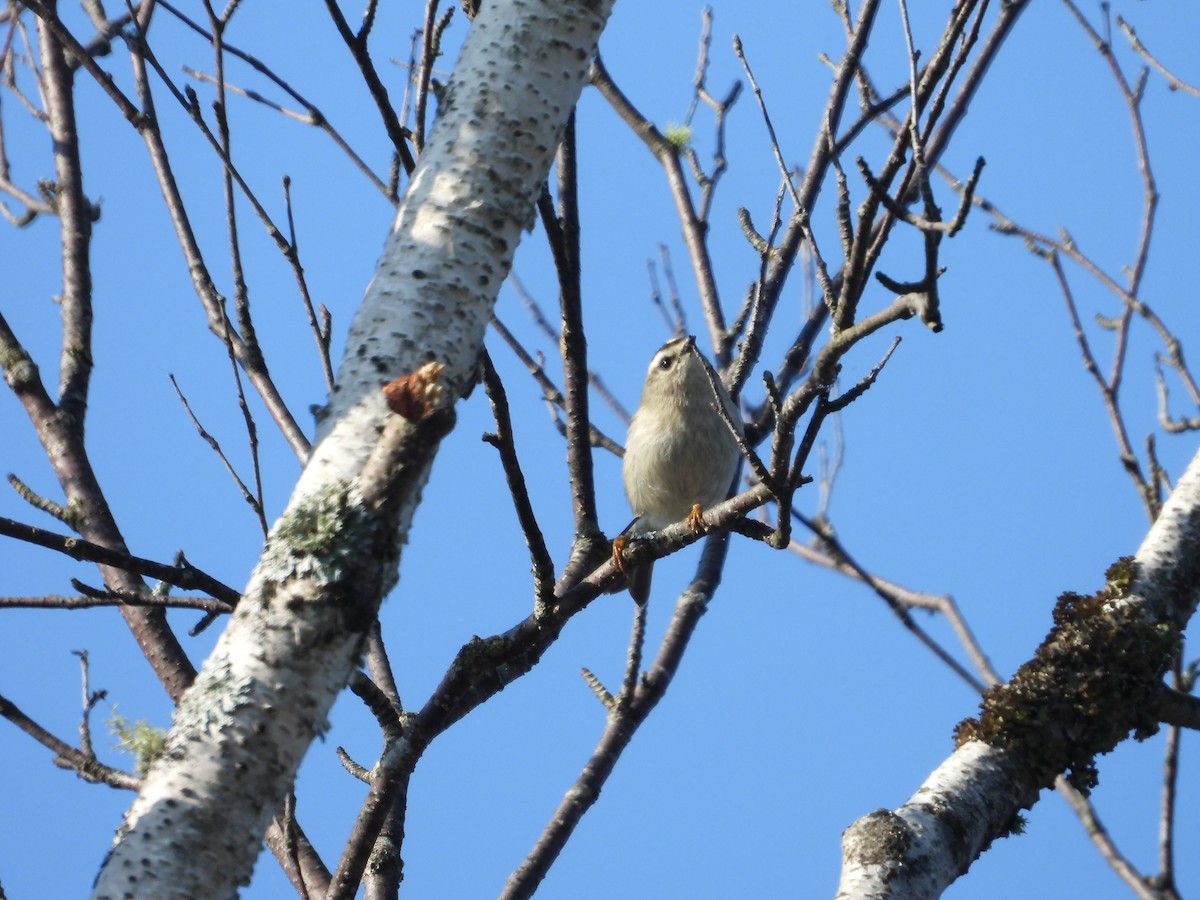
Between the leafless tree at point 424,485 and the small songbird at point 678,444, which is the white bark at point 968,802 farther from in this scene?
the small songbird at point 678,444

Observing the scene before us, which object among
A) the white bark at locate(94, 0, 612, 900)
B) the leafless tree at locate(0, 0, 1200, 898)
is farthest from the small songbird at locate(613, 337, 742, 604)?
the white bark at locate(94, 0, 612, 900)

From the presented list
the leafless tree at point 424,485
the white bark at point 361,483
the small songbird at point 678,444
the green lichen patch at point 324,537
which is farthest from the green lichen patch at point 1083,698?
the small songbird at point 678,444

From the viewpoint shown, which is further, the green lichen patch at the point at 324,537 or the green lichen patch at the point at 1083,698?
the green lichen patch at the point at 1083,698

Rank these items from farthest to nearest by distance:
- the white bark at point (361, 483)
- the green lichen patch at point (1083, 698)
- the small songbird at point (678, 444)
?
the small songbird at point (678, 444), the green lichen patch at point (1083, 698), the white bark at point (361, 483)

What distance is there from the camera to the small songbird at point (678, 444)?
16.1 ft

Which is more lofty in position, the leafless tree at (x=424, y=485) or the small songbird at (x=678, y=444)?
the small songbird at (x=678, y=444)

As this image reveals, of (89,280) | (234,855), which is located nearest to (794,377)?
(89,280)

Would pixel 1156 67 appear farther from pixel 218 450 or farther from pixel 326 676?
pixel 326 676

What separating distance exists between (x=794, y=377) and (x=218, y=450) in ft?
5.80

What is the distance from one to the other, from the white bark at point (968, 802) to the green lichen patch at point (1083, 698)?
42 millimetres

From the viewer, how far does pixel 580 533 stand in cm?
313

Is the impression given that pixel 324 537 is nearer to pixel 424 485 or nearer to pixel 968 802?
pixel 424 485

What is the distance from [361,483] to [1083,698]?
2.01 meters

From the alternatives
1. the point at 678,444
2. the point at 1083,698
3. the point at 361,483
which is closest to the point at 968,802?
the point at 1083,698
